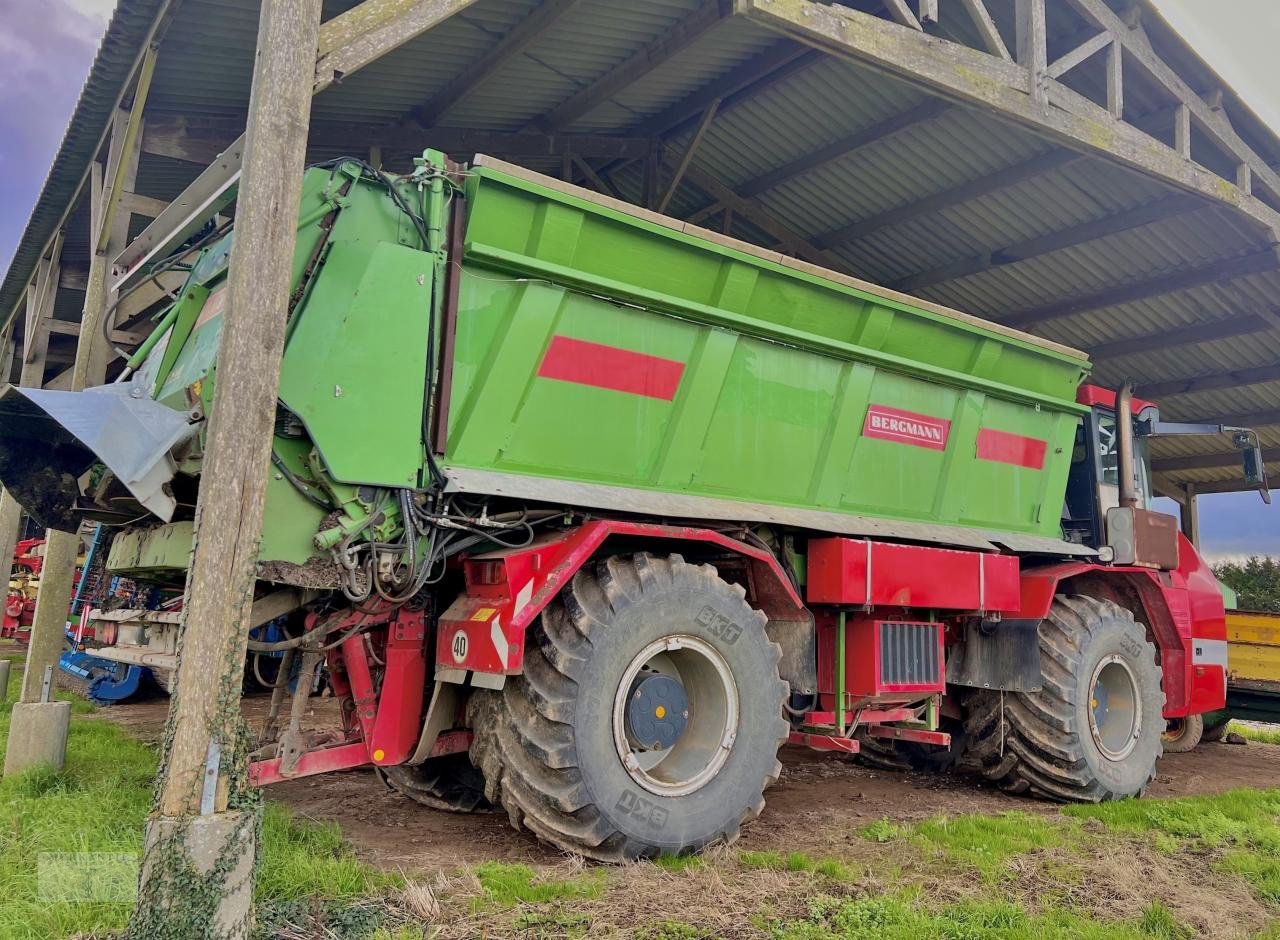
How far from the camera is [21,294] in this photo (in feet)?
35.9

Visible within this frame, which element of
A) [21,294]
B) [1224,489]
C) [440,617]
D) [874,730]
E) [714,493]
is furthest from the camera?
[1224,489]

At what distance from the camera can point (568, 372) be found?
175 inches

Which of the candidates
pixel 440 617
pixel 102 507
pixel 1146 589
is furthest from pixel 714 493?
pixel 1146 589

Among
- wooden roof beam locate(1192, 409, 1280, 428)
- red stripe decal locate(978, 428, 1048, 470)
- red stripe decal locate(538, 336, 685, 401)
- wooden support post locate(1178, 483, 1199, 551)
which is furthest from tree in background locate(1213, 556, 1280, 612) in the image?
red stripe decal locate(538, 336, 685, 401)

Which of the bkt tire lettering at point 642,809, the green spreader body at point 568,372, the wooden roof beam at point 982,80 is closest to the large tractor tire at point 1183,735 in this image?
the green spreader body at point 568,372

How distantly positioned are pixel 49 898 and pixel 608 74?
22.8 feet

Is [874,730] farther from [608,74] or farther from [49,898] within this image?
[608,74]

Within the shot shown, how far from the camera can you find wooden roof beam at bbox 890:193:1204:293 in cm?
835

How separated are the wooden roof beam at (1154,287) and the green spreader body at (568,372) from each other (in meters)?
4.45

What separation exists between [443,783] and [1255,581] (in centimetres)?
2355

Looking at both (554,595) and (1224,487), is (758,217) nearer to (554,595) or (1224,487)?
(554,595)

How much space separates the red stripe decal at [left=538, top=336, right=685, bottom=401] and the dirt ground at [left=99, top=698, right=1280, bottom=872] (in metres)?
2.25

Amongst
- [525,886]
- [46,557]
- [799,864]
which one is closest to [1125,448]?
[799,864]

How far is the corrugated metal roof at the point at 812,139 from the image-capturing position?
22.5ft
